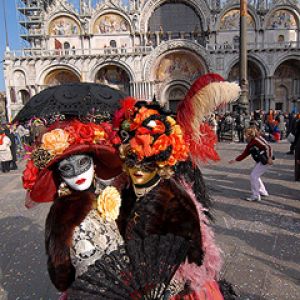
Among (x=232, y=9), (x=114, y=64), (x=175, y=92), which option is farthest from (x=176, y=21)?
(x=114, y=64)

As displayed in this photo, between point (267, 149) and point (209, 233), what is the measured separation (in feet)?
12.5

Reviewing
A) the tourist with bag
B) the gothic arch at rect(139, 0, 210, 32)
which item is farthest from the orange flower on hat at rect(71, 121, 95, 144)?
the gothic arch at rect(139, 0, 210, 32)

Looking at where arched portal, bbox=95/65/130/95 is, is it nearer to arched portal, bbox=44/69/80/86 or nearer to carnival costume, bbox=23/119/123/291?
arched portal, bbox=44/69/80/86

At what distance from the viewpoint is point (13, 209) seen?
5.65 meters

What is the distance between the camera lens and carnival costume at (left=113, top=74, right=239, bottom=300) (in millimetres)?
1511

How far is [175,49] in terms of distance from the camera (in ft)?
80.4

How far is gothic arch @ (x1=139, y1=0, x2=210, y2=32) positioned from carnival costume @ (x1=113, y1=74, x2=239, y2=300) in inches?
1068

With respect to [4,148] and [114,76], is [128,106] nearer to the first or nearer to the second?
[4,148]

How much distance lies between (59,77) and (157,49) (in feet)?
32.0

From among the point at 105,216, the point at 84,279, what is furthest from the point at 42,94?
the point at 84,279

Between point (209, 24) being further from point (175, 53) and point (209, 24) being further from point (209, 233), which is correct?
point (209, 233)

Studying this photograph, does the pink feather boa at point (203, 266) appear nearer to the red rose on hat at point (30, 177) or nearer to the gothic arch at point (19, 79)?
the red rose on hat at point (30, 177)

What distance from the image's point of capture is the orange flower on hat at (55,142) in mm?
1596

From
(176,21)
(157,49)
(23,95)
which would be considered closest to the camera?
(157,49)
